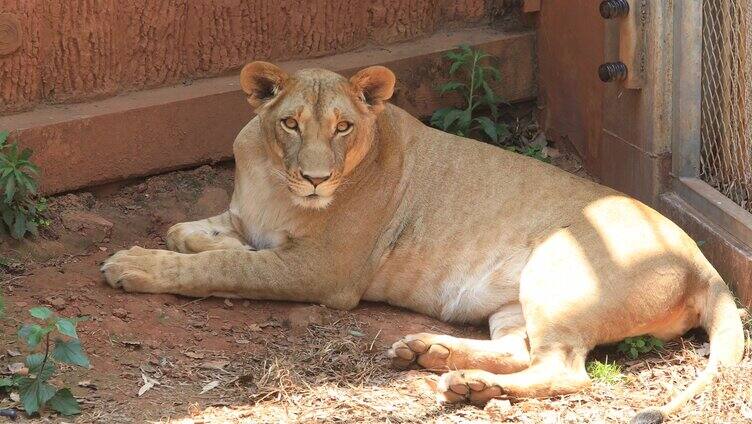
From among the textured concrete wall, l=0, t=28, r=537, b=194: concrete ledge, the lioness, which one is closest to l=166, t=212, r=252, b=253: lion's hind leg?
the lioness

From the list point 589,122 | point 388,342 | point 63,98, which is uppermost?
point 63,98

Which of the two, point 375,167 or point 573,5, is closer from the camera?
point 375,167

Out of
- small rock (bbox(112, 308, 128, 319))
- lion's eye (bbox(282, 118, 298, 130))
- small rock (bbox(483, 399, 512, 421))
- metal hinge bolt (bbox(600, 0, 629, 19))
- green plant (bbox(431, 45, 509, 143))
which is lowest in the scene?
small rock (bbox(483, 399, 512, 421))

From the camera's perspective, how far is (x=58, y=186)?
6.24 meters

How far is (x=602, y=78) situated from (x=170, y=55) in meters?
2.39

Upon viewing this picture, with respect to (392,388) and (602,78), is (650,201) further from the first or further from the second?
(392,388)

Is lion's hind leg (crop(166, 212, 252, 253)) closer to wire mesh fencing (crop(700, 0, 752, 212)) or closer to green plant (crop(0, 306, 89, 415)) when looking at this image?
green plant (crop(0, 306, 89, 415))

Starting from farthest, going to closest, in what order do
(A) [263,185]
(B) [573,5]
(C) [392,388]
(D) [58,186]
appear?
1. (B) [573,5]
2. (D) [58,186]
3. (A) [263,185]
4. (C) [392,388]

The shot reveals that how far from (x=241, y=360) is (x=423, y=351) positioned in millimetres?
816

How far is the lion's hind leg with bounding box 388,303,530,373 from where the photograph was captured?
5035 millimetres

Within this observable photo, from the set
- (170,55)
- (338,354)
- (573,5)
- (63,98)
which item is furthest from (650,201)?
(63,98)

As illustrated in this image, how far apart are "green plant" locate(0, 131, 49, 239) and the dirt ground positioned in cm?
10

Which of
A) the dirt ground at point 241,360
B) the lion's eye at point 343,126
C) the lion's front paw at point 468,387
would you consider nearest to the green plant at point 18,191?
the dirt ground at point 241,360

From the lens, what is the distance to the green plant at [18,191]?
18.4ft
